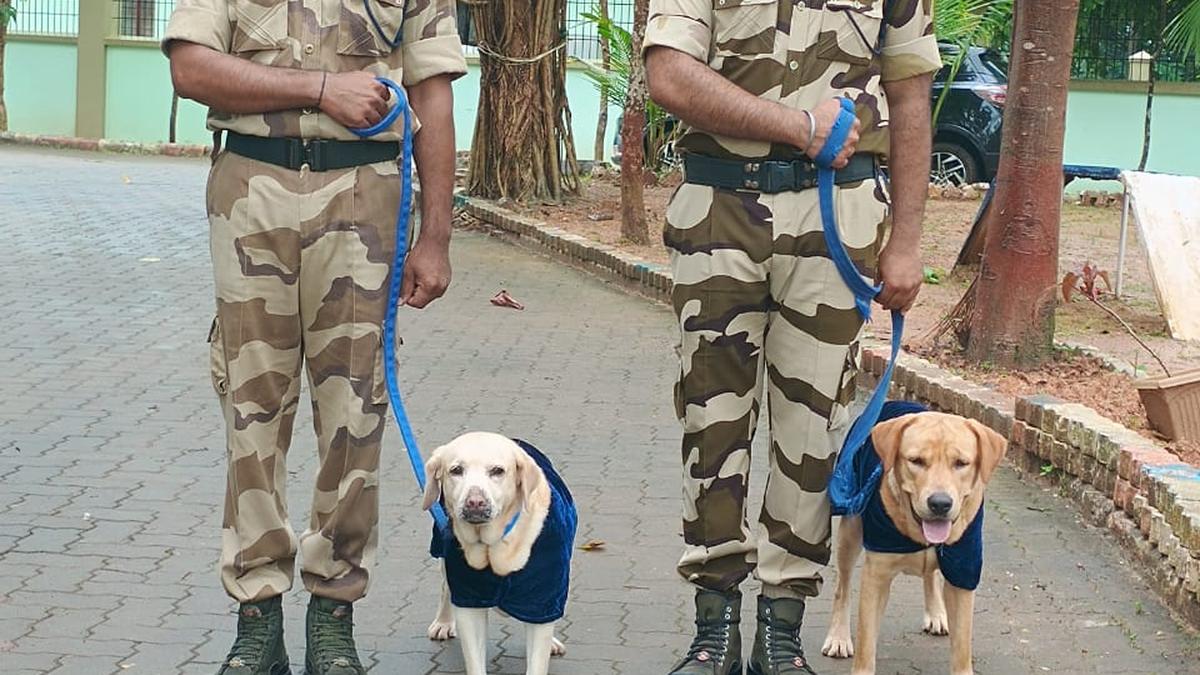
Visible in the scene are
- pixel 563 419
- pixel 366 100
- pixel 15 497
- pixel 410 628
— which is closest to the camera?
pixel 366 100

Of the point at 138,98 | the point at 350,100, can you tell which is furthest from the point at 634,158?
the point at 138,98

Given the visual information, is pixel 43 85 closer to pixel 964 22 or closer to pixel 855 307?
pixel 964 22

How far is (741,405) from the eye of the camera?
468cm

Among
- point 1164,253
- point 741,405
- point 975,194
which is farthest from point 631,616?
point 975,194

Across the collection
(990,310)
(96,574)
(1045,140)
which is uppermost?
(1045,140)

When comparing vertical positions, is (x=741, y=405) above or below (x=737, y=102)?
below

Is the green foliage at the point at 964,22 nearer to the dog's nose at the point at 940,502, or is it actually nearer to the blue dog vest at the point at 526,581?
the dog's nose at the point at 940,502

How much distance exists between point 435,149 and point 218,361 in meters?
0.79

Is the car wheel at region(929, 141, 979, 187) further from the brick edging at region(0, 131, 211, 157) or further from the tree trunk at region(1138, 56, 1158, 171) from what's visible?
the brick edging at region(0, 131, 211, 157)

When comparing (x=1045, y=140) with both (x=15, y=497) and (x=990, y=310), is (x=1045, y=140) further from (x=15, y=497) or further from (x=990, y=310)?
(x=15, y=497)

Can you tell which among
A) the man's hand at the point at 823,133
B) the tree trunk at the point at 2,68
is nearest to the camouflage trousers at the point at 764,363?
the man's hand at the point at 823,133

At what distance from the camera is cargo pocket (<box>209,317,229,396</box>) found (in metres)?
4.50

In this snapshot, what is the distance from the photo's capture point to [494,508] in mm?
4500

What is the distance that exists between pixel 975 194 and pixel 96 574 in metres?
14.0
